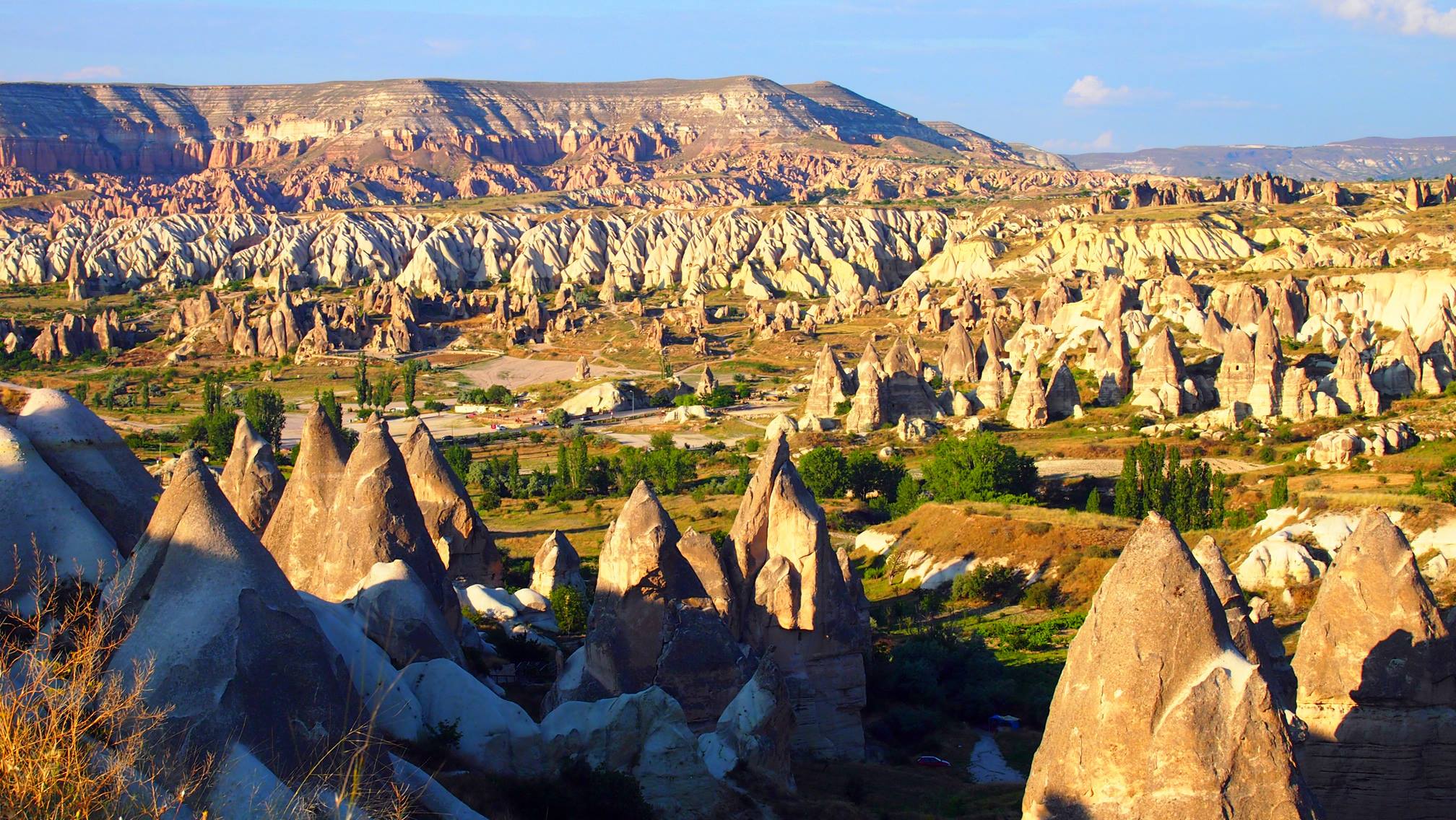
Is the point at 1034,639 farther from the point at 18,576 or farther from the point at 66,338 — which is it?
the point at 66,338

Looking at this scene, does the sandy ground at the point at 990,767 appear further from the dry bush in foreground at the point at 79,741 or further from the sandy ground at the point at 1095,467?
the sandy ground at the point at 1095,467

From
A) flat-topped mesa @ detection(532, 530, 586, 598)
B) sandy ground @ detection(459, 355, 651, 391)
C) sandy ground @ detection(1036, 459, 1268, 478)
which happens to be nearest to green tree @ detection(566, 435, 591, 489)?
sandy ground @ detection(1036, 459, 1268, 478)

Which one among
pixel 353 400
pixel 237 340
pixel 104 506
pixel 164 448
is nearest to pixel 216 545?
Result: pixel 104 506

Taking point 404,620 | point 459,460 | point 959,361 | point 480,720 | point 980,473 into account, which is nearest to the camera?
point 480,720

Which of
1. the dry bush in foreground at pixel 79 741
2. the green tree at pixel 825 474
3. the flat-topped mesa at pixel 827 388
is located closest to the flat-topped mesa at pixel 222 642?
the dry bush in foreground at pixel 79 741

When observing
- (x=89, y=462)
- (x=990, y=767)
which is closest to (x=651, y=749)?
(x=89, y=462)

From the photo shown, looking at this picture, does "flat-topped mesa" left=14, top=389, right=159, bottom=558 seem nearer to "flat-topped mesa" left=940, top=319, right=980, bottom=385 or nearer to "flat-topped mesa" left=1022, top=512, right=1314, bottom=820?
"flat-topped mesa" left=1022, top=512, right=1314, bottom=820

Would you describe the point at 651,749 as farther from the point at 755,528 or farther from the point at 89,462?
the point at 755,528
